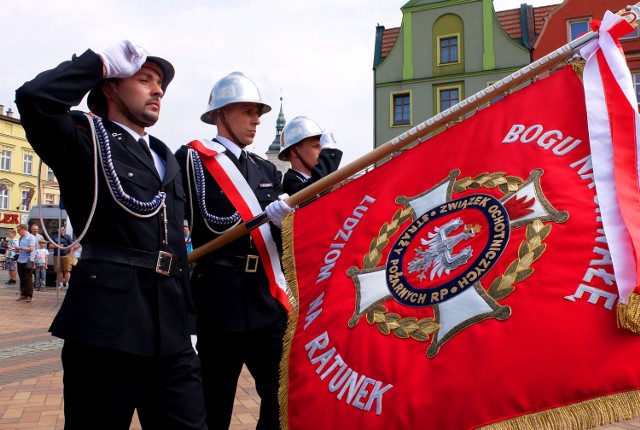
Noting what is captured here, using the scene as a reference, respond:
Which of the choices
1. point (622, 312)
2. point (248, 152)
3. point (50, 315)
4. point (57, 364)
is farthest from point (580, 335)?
point (50, 315)

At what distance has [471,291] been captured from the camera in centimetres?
209

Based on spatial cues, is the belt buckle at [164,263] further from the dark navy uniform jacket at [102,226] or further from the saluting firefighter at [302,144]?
the saluting firefighter at [302,144]

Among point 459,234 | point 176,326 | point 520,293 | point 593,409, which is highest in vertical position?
point 459,234

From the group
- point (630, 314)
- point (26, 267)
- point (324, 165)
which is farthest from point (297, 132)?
point (26, 267)

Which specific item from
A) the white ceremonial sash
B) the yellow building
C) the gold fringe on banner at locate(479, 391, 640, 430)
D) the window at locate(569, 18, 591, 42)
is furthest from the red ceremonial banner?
the yellow building

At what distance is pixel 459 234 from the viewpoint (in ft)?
7.49

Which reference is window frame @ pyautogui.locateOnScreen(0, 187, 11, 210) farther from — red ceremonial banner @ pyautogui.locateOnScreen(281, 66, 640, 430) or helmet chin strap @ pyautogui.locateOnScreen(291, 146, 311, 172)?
red ceremonial banner @ pyautogui.locateOnScreen(281, 66, 640, 430)

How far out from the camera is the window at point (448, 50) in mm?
22516

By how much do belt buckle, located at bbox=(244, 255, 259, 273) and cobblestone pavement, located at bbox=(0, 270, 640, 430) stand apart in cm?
136

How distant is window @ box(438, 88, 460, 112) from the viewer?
22234 millimetres

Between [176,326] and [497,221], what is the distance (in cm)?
125

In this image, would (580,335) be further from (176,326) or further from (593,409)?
(176,326)

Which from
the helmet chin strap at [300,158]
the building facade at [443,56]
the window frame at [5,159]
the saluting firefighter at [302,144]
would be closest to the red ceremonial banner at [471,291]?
the saluting firefighter at [302,144]

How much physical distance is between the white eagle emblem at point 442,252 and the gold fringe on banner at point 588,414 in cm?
63
